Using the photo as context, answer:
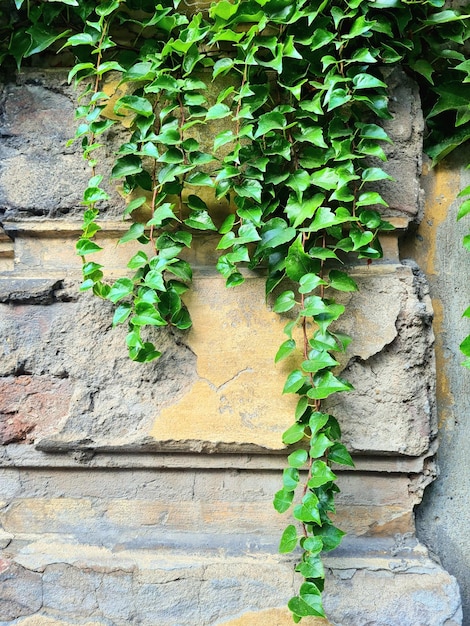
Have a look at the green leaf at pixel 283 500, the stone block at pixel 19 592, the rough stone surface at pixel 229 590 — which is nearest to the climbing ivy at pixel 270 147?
the green leaf at pixel 283 500

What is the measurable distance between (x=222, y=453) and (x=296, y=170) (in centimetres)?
64

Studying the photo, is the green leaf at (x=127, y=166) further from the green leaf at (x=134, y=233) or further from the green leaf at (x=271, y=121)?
the green leaf at (x=271, y=121)

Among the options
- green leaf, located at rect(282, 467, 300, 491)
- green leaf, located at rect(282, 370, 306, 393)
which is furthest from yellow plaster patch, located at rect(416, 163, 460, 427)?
green leaf, located at rect(282, 467, 300, 491)

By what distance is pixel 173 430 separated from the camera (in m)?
1.11

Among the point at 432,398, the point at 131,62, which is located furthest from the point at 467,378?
the point at 131,62

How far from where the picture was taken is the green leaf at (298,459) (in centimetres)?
101

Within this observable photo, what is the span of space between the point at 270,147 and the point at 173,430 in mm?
647

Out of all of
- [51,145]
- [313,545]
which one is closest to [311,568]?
[313,545]

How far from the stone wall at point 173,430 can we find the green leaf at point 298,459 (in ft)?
0.24

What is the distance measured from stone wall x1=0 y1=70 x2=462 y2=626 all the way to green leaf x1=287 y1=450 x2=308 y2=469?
0.24 feet

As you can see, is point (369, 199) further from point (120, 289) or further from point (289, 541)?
point (289, 541)

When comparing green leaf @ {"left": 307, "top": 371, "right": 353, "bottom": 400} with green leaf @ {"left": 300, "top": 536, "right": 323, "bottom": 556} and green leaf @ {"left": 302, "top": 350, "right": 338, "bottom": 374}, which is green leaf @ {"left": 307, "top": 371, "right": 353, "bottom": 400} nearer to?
green leaf @ {"left": 302, "top": 350, "right": 338, "bottom": 374}

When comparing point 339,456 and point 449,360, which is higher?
point 449,360

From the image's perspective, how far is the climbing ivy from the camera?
1022 millimetres
